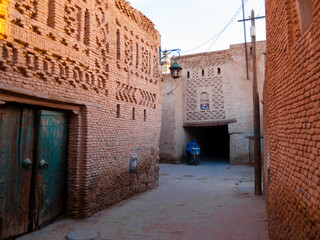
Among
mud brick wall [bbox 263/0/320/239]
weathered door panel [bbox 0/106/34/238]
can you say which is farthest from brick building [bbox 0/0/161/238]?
mud brick wall [bbox 263/0/320/239]

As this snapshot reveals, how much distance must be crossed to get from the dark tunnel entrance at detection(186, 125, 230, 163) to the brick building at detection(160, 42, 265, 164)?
2.04m

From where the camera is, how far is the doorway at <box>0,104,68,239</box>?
4.39 m

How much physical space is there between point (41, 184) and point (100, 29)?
13.1ft

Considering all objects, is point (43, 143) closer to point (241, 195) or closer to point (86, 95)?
point (86, 95)

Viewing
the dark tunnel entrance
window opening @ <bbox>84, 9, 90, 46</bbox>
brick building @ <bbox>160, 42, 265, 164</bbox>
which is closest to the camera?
window opening @ <bbox>84, 9, 90, 46</bbox>

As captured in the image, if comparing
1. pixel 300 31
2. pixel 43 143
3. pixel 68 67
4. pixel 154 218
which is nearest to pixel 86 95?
pixel 68 67

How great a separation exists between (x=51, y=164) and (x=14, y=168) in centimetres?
89

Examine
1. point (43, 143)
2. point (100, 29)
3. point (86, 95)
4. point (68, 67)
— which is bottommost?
point (43, 143)

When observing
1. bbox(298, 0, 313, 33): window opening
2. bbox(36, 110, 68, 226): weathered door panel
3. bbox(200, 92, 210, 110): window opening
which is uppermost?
bbox(200, 92, 210, 110): window opening

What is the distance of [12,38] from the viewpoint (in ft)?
13.9

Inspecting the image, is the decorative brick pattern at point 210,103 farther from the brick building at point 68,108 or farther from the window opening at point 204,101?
the brick building at point 68,108

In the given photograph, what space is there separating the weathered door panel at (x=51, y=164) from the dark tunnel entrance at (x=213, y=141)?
14.0m

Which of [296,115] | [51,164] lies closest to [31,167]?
[51,164]

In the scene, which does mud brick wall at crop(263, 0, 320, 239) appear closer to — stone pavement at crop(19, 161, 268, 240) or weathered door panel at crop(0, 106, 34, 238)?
stone pavement at crop(19, 161, 268, 240)
